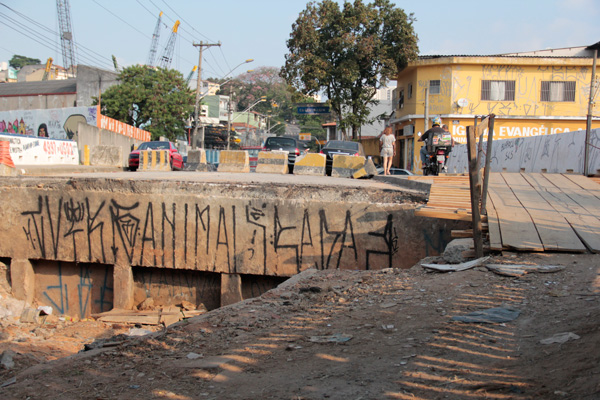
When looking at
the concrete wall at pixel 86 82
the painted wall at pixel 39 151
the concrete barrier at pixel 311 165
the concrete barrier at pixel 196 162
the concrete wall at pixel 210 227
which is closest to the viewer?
the concrete wall at pixel 210 227

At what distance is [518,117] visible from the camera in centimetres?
2756

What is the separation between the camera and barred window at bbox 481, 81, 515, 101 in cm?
2756

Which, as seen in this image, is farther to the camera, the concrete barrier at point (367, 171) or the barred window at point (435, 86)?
the barred window at point (435, 86)

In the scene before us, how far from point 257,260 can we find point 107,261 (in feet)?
9.59

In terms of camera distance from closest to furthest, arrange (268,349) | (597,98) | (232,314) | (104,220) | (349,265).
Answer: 1. (268,349)
2. (232,314)
3. (349,265)
4. (104,220)
5. (597,98)

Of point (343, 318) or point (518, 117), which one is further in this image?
point (518, 117)

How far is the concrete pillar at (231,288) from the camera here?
27.9 ft

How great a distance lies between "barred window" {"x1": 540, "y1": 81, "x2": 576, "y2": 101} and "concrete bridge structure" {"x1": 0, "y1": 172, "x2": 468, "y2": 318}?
2256 centimetres

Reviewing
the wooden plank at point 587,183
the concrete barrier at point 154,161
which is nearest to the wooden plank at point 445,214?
the wooden plank at point 587,183

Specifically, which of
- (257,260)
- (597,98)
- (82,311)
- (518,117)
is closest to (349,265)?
(257,260)

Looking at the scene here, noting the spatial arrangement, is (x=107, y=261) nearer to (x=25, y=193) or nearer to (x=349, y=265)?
(x=25, y=193)

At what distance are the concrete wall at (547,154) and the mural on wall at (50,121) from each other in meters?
22.1

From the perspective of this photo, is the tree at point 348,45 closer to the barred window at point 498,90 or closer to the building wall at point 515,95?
the building wall at point 515,95

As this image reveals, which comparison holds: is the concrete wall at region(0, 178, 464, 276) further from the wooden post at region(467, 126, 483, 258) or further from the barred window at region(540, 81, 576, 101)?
the barred window at region(540, 81, 576, 101)
